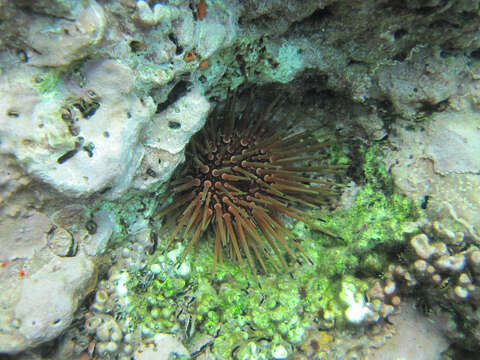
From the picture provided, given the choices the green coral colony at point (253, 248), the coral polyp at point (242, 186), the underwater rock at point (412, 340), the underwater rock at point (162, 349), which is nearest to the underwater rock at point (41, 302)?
the green coral colony at point (253, 248)

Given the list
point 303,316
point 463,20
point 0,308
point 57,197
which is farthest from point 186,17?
point 303,316

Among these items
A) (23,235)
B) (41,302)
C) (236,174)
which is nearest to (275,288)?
(236,174)

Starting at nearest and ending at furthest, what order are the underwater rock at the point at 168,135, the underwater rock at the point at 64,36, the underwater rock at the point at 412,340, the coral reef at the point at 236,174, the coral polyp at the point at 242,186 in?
the underwater rock at the point at 64,36 → the coral reef at the point at 236,174 → the underwater rock at the point at 168,135 → the underwater rock at the point at 412,340 → the coral polyp at the point at 242,186

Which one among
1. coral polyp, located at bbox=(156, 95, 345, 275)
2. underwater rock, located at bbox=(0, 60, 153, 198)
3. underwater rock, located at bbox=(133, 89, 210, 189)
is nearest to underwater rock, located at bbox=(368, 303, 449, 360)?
coral polyp, located at bbox=(156, 95, 345, 275)

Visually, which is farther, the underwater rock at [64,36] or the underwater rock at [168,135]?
the underwater rock at [168,135]

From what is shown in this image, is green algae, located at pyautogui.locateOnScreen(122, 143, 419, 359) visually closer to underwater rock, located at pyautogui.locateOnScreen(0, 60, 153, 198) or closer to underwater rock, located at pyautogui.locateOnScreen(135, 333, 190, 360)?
underwater rock, located at pyautogui.locateOnScreen(135, 333, 190, 360)

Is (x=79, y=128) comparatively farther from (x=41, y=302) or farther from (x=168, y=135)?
(x=41, y=302)

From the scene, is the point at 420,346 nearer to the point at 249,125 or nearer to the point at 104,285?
the point at 249,125

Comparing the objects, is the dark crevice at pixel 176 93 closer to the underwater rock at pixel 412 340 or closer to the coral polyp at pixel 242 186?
the coral polyp at pixel 242 186
